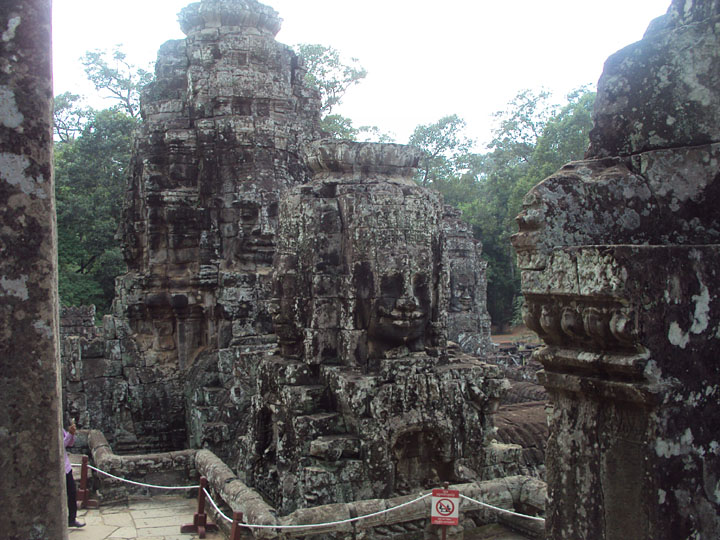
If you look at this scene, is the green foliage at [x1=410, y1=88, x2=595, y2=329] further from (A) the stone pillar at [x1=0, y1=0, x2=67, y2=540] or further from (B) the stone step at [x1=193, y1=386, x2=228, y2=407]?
(A) the stone pillar at [x1=0, y1=0, x2=67, y2=540]

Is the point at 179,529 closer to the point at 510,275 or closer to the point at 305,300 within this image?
the point at 305,300

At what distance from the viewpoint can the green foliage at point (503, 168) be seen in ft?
105

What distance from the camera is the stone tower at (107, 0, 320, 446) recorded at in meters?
11.9

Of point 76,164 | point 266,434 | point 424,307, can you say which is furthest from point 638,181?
point 76,164

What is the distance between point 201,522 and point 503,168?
33.0 metres

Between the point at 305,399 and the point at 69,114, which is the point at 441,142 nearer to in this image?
the point at 69,114

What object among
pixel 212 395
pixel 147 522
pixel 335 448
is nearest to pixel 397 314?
pixel 335 448

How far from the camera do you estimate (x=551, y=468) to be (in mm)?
2719

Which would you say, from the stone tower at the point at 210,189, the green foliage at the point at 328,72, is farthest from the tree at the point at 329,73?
the stone tower at the point at 210,189

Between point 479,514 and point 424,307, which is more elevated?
point 424,307

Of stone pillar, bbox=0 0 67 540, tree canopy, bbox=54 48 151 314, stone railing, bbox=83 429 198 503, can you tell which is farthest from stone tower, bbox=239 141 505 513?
tree canopy, bbox=54 48 151 314

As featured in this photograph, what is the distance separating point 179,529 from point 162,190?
6.55 metres

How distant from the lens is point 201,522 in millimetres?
7348

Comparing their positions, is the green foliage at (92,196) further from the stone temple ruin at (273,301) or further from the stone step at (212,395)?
→ the stone step at (212,395)
